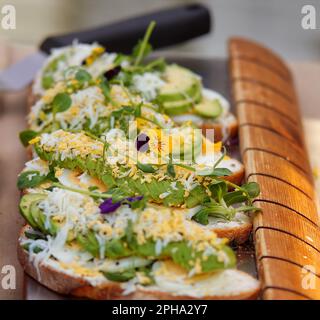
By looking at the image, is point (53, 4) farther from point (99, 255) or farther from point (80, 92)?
point (99, 255)

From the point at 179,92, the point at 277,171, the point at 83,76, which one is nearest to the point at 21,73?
the point at 83,76

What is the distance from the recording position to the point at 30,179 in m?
3.05

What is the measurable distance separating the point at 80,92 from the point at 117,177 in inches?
32.2

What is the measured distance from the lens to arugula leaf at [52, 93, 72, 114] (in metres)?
3.50

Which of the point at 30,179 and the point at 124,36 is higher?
the point at 124,36

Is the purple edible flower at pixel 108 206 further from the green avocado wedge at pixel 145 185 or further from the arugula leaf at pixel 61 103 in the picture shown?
the arugula leaf at pixel 61 103

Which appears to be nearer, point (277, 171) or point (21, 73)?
point (277, 171)

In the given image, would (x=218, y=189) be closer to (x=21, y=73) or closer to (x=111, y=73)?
(x=111, y=73)

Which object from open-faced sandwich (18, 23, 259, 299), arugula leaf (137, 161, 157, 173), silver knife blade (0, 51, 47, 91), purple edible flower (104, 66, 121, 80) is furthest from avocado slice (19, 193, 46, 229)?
silver knife blade (0, 51, 47, 91)

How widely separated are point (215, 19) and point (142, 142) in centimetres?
460

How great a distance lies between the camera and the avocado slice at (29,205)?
2.70 meters

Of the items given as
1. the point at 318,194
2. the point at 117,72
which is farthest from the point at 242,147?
the point at 117,72

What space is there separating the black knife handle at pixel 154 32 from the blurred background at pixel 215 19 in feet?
6.09

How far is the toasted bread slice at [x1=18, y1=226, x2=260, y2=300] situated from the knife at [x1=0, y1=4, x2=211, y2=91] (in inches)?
83.9
